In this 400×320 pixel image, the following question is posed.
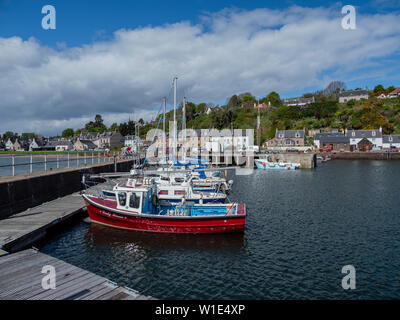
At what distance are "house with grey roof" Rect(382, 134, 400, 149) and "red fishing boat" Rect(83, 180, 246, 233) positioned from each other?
9769 centimetres

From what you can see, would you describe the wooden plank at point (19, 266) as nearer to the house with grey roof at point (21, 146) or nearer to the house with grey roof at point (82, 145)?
the house with grey roof at point (82, 145)

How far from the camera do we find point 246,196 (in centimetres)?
3247

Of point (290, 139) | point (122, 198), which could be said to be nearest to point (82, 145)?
point (290, 139)

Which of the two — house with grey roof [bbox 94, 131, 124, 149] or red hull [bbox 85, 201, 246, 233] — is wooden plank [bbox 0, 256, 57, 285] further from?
house with grey roof [bbox 94, 131, 124, 149]

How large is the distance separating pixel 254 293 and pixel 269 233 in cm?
776

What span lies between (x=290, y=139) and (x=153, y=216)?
8953cm

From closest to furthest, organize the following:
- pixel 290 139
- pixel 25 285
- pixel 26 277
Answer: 1. pixel 25 285
2. pixel 26 277
3. pixel 290 139

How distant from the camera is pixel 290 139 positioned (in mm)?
100250

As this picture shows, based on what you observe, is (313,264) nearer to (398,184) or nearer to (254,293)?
(254,293)

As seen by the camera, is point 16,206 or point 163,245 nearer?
point 163,245

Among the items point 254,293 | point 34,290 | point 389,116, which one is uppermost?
point 389,116

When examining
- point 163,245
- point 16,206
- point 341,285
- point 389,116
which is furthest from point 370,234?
point 389,116

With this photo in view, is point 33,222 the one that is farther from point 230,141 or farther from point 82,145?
point 82,145

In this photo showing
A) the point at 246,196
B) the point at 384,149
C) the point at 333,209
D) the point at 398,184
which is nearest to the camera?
the point at 333,209
